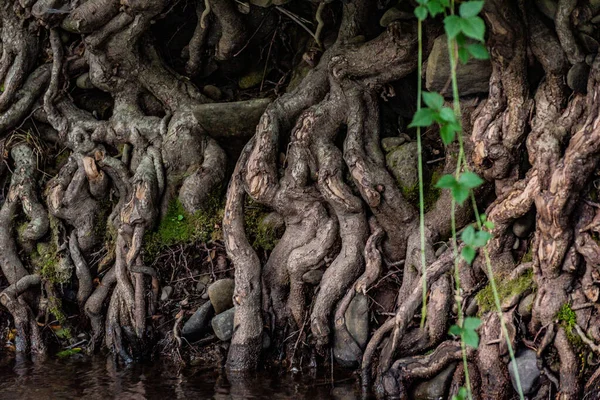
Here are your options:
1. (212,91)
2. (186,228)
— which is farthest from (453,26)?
(212,91)

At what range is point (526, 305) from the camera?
17.2 ft

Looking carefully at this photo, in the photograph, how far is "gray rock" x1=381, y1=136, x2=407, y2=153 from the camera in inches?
261

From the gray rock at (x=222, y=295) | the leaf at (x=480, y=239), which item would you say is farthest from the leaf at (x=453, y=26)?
the gray rock at (x=222, y=295)

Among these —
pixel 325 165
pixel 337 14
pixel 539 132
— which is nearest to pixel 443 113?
pixel 539 132

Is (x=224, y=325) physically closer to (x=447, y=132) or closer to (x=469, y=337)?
(x=469, y=337)

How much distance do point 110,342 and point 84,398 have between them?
1.35 m

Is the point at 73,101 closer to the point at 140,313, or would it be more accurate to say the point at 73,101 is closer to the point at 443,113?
the point at 140,313

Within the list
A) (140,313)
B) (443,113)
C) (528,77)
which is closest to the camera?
(443,113)

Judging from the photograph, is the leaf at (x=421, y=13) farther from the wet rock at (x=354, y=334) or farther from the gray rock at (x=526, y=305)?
the wet rock at (x=354, y=334)

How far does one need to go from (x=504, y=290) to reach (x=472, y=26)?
333cm

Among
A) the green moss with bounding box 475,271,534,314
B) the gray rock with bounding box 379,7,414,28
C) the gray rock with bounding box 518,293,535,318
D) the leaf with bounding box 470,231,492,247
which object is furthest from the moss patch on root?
the leaf with bounding box 470,231,492,247

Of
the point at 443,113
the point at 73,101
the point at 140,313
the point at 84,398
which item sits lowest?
the point at 84,398

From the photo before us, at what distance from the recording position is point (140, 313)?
22.9 ft

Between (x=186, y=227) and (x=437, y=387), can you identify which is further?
(x=186, y=227)
